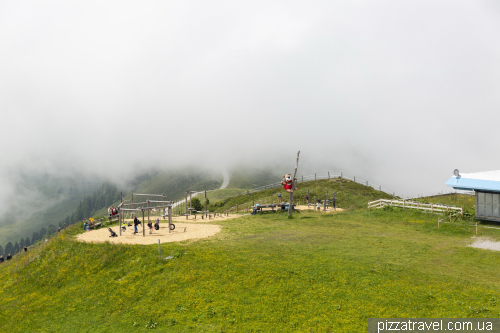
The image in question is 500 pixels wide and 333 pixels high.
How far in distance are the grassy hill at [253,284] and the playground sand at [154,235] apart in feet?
7.67

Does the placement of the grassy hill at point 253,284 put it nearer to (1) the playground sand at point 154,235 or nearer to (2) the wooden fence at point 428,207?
(1) the playground sand at point 154,235

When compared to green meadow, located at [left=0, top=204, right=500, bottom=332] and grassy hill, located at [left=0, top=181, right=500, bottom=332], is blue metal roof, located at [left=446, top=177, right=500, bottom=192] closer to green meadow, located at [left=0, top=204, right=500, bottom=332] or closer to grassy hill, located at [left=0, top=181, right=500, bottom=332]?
green meadow, located at [left=0, top=204, right=500, bottom=332]

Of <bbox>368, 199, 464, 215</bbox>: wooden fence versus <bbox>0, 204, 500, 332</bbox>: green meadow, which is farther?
<bbox>368, 199, 464, 215</bbox>: wooden fence

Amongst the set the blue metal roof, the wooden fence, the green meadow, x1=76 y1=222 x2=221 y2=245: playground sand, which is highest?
the blue metal roof

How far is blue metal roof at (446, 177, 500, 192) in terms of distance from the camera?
127 ft

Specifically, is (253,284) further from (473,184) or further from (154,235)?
(473,184)

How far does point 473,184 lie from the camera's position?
40281mm

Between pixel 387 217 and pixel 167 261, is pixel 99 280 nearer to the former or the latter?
pixel 167 261

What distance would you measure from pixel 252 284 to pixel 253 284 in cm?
7

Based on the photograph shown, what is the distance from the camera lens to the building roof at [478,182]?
38.9 metres

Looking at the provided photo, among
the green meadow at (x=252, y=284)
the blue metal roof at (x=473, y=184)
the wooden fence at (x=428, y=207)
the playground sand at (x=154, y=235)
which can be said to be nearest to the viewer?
the green meadow at (x=252, y=284)

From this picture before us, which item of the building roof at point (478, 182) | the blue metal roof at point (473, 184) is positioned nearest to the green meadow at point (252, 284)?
the blue metal roof at point (473, 184)

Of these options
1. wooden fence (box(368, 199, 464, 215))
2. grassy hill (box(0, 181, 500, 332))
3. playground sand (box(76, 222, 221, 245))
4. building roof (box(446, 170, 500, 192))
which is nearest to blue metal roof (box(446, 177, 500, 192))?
building roof (box(446, 170, 500, 192))

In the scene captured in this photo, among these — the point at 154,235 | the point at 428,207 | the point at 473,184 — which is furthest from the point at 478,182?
the point at 154,235
